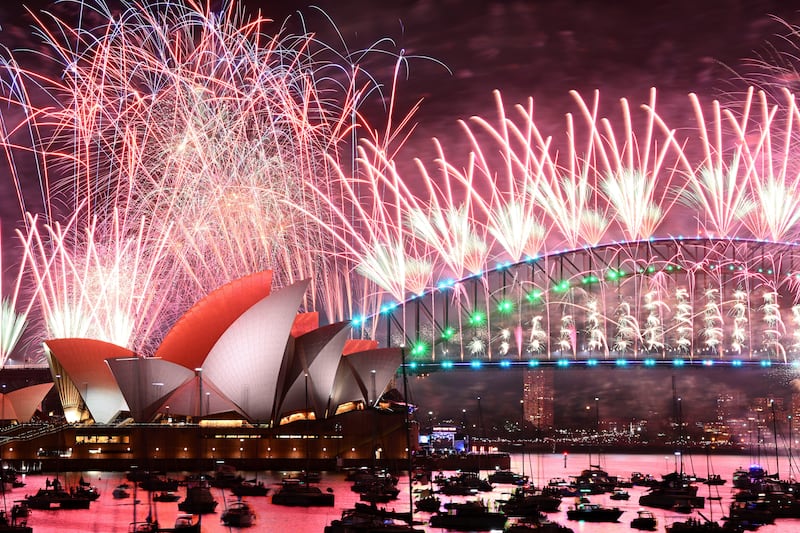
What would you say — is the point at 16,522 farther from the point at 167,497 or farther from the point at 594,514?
the point at 594,514

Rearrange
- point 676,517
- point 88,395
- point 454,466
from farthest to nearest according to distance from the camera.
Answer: point 454,466
point 88,395
point 676,517

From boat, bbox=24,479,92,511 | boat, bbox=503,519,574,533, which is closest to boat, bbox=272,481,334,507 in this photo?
boat, bbox=24,479,92,511

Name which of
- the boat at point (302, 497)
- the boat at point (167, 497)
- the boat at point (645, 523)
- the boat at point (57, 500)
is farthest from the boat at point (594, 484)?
the boat at point (57, 500)

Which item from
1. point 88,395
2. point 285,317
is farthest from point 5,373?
point 285,317

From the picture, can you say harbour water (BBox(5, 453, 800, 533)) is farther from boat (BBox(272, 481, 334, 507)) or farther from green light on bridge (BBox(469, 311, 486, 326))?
green light on bridge (BBox(469, 311, 486, 326))

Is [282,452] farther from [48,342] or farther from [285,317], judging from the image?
[48,342]

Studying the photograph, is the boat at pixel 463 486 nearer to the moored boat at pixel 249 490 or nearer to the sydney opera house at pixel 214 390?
the sydney opera house at pixel 214 390

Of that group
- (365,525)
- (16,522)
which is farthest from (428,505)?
(16,522)
